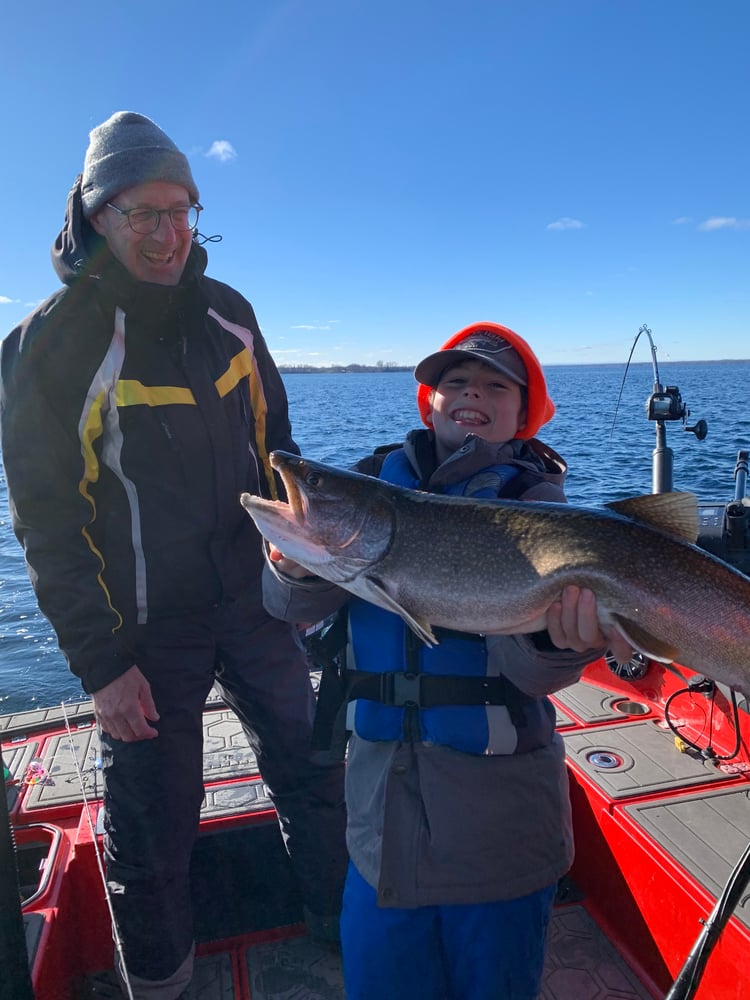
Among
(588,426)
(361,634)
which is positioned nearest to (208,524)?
(361,634)

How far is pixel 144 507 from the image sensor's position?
123 inches

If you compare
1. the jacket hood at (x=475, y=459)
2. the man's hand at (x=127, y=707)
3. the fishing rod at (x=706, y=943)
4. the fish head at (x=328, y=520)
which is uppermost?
the jacket hood at (x=475, y=459)

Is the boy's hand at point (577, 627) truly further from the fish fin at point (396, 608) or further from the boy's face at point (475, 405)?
the boy's face at point (475, 405)

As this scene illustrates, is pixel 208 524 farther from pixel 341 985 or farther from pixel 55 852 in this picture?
pixel 341 985

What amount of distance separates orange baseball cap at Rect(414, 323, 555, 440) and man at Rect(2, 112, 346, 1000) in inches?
42.2

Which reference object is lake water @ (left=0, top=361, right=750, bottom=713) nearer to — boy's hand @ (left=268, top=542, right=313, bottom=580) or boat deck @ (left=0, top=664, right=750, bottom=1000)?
boat deck @ (left=0, top=664, right=750, bottom=1000)

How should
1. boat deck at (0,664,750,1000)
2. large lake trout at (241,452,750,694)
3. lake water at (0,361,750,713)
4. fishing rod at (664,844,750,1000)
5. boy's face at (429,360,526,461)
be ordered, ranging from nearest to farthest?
fishing rod at (664,844,750,1000)
large lake trout at (241,452,750,694)
boy's face at (429,360,526,461)
boat deck at (0,664,750,1000)
lake water at (0,361,750,713)

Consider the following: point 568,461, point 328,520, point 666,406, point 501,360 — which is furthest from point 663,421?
point 568,461

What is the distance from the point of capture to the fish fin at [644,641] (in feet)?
7.69

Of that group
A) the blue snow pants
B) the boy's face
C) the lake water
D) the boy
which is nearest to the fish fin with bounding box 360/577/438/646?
the boy

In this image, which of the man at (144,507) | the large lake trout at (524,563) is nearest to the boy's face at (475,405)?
the large lake trout at (524,563)

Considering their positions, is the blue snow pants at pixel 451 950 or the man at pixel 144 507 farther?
the man at pixel 144 507

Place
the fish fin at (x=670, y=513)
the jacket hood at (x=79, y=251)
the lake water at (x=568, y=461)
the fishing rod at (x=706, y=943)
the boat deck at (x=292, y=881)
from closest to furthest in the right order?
the fishing rod at (x=706, y=943), the fish fin at (x=670, y=513), the jacket hood at (x=79, y=251), the boat deck at (x=292, y=881), the lake water at (x=568, y=461)

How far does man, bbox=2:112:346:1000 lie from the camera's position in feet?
9.66
